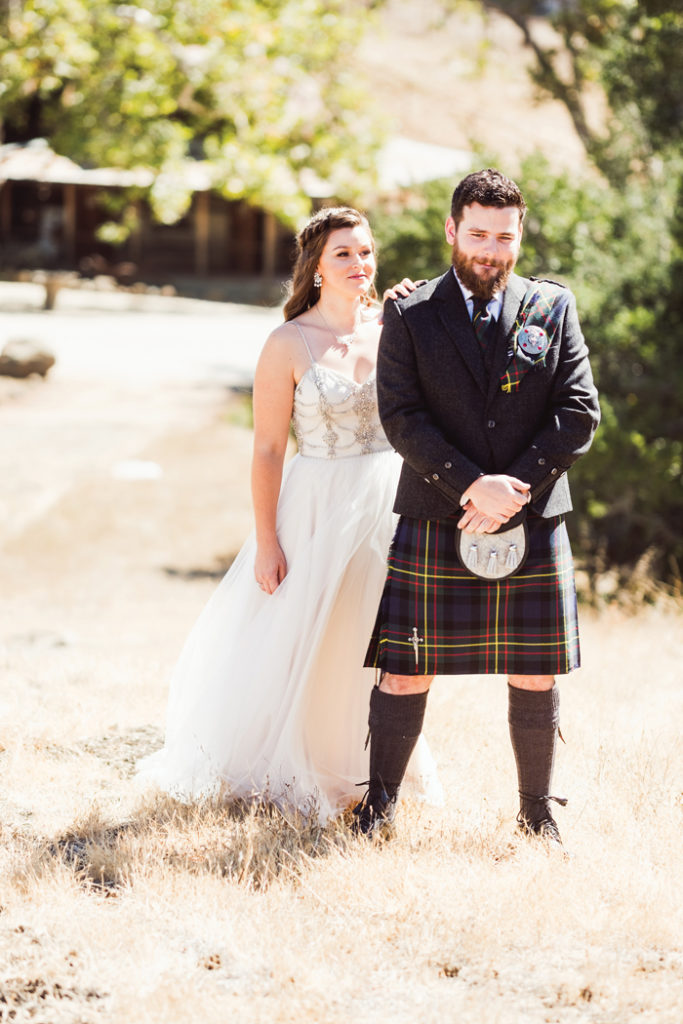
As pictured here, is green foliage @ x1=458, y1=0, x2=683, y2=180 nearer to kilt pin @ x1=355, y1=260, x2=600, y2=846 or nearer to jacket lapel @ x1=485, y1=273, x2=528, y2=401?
jacket lapel @ x1=485, y1=273, x2=528, y2=401

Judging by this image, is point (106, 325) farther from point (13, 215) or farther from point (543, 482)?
point (543, 482)

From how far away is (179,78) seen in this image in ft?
40.9

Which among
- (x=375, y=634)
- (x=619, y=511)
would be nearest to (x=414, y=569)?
(x=375, y=634)

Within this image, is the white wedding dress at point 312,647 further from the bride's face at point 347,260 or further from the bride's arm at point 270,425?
the bride's face at point 347,260

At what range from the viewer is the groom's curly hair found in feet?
10.1

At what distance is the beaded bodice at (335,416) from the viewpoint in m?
3.68

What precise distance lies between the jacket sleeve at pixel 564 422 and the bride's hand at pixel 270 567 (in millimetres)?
956

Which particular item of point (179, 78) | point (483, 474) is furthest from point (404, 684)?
point (179, 78)

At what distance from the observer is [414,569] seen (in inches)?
129

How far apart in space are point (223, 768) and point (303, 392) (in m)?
1.26

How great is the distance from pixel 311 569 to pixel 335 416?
0.50 m

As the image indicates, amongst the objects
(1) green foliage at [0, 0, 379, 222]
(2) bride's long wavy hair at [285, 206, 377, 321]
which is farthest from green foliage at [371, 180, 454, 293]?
(2) bride's long wavy hair at [285, 206, 377, 321]

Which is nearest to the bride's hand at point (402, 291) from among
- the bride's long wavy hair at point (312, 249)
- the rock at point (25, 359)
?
the bride's long wavy hair at point (312, 249)

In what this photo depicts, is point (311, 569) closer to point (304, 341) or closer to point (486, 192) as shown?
point (304, 341)
